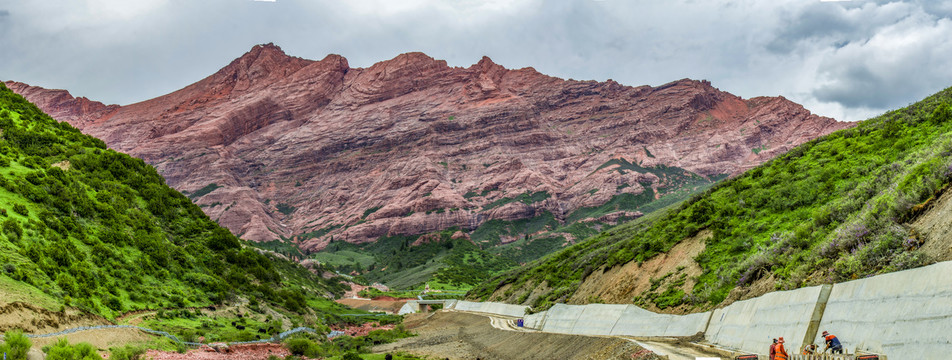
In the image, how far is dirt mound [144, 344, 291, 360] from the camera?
25.9 metres

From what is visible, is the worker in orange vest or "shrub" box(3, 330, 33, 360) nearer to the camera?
the worker in orange vest

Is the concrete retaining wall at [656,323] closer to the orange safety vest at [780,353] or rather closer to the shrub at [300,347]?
the orange safety vest at [780,353]

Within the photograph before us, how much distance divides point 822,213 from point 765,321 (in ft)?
26.0

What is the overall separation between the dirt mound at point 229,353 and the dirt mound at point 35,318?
3634 mm

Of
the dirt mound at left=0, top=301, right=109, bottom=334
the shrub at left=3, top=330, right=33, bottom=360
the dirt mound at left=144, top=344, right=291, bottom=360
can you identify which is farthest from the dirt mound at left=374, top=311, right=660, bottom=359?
the dirt mound at left=0, top=301, right=109, bottom=334

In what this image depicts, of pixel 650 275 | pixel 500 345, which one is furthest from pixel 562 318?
pixel 650 275

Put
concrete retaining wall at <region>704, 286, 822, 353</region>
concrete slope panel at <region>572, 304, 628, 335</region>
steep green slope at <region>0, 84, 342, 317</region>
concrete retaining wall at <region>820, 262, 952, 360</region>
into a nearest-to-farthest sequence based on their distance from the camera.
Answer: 1. concrete retaining wall at <region>820, 262, 952, 360</region>
2. concrete retaining wall at <region>704, 286, 822, 353</region>
3. steep green slope at <region>0, 84, 342, 317</region>
4. concrete slope panel at <region>572, 304, 628, 335</region>

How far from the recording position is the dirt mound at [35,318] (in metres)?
21.2

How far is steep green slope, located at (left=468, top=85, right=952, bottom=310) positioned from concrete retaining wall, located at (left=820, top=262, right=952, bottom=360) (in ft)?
5.83

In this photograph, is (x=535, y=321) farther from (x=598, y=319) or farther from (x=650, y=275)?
(x=650, y=275)

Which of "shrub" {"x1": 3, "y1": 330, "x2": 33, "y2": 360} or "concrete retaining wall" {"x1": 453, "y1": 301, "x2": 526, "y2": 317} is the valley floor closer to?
"concrete retaining wall" {"x1": 453, "y1": 301, "x2": 526, "y2": 317}

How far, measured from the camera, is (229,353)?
30.5 meters

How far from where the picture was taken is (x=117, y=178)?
4741 centimetres

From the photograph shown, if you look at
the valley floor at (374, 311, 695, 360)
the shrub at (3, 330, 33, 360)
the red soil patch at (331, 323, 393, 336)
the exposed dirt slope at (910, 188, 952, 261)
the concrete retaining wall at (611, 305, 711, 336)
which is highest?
the exposed dirt slope at (910, 188, 952, 261)
